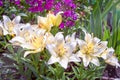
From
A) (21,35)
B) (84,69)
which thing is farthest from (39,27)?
(84,69)

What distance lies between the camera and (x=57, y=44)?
1.98 metres

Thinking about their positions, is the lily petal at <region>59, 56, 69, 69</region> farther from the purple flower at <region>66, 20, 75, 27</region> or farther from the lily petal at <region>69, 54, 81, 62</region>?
the purple flower at <region>66, 20, 75, 27</region>

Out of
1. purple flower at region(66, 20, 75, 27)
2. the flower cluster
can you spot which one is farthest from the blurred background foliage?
the flower cluster

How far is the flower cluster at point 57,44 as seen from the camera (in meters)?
1.98

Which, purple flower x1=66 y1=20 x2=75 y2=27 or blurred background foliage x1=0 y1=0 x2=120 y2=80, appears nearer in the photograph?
blurred background foliage x1=0 y1=0 x2=120 y2=80

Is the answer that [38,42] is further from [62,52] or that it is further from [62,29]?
[62,29]

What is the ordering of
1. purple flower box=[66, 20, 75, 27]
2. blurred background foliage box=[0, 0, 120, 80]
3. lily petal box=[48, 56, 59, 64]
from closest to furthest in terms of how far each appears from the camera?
lily petal box=[48, 56, 59, 64], blurred background foliage box=[0, 0, 120, 80], purple flower box=[66, 20, 75, 27]

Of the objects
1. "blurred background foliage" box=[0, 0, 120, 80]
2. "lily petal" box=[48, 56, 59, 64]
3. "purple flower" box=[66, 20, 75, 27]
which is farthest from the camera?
"purple flower" box=[66, 20, 75, 27]

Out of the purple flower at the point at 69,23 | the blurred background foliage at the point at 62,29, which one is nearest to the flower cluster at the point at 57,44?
the blurred background foliage at the point at 62,29

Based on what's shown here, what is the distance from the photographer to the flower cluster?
1.98 m

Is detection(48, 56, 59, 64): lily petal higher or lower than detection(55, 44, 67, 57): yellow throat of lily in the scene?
lower

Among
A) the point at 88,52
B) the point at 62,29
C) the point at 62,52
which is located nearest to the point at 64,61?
the point at 62,52

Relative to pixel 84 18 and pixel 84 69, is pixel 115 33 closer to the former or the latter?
pixel 84 69

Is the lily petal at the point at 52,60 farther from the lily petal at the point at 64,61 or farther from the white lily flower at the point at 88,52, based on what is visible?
the white lily flower at the point at 88,52
